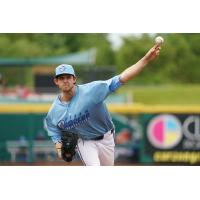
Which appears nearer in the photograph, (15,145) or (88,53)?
(15,145)

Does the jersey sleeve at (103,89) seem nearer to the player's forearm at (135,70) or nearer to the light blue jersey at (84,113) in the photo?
the light blue jersey at (84,113)

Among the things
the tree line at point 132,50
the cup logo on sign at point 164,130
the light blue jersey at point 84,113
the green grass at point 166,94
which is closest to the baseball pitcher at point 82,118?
the light blue jersey at point 84,113

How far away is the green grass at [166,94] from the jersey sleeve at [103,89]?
52.5ft

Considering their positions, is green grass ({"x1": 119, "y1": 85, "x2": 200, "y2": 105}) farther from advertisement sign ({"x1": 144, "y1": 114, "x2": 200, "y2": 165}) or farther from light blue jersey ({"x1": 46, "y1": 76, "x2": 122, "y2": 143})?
light blue jersey ({"x1": 46, "y1": 76, "x2": 122, "y2": 143})

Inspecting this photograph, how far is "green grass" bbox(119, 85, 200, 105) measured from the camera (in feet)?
72.1

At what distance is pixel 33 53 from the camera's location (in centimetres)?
2152

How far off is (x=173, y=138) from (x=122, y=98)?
3.28m

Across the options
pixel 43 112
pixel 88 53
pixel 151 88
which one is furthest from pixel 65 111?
pixel 151 88

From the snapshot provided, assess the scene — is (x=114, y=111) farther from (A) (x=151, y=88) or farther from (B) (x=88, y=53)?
(A) (x=151, y=88)

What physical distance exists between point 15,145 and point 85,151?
6.07 metres

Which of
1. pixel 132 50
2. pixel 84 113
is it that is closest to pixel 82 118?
pixel 84 113

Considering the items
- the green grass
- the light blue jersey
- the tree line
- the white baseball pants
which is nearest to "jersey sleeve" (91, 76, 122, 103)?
the light blue jersey

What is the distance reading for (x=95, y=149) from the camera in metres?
6.27

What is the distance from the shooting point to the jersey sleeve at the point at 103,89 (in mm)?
5945
